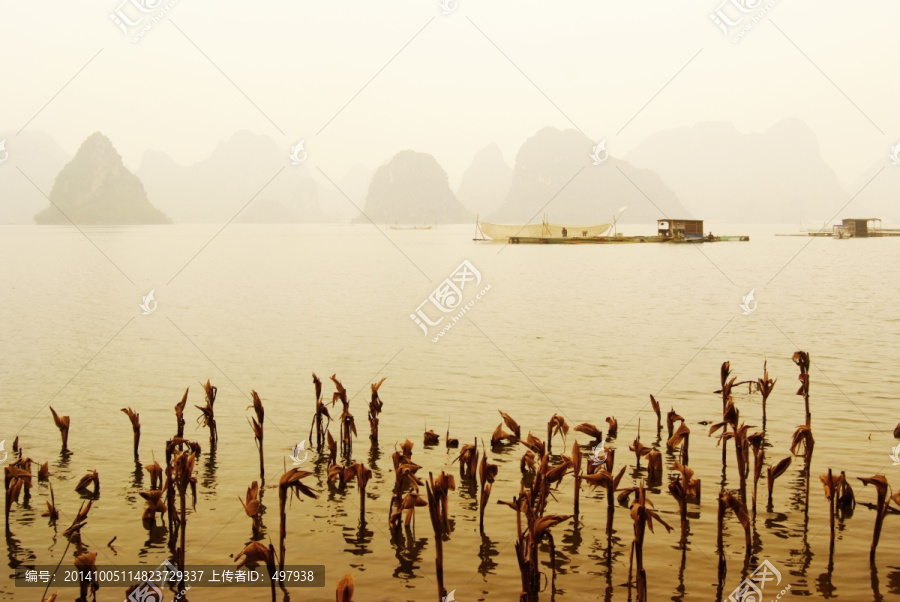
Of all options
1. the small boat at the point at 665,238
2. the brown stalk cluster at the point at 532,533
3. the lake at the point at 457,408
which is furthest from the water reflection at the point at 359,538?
the small boat at the point at 665,238

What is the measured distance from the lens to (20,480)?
32.5 ft

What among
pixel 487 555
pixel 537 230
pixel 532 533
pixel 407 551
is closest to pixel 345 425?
pixel 407 551

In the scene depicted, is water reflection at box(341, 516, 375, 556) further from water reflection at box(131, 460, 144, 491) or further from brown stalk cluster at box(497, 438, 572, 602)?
water reflection at box(131, 460, 144, 491)

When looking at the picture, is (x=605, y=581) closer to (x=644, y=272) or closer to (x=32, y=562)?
(x=32, y=562)

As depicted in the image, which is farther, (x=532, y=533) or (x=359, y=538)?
(x=359, y=538)

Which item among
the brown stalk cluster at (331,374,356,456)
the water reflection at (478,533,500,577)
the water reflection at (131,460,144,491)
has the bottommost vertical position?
the water reflection at (478,533,500,577)

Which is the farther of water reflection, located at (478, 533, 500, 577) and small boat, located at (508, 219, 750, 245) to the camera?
small boat, located at (508, 219, 750, 245)

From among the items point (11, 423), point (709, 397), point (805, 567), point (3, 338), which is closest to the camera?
point (805, 567)

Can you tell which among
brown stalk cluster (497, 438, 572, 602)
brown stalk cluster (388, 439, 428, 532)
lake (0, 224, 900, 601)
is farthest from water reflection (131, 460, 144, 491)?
brown stalk cluster (497, 438, 572, 602)

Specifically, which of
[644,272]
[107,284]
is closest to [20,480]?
[107,284]

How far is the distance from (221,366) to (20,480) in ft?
43.7

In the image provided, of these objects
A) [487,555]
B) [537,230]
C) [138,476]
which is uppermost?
[537,230]

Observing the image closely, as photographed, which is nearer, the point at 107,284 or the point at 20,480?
the point at 20,480

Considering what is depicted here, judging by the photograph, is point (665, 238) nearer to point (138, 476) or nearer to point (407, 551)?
point (138, 476)
